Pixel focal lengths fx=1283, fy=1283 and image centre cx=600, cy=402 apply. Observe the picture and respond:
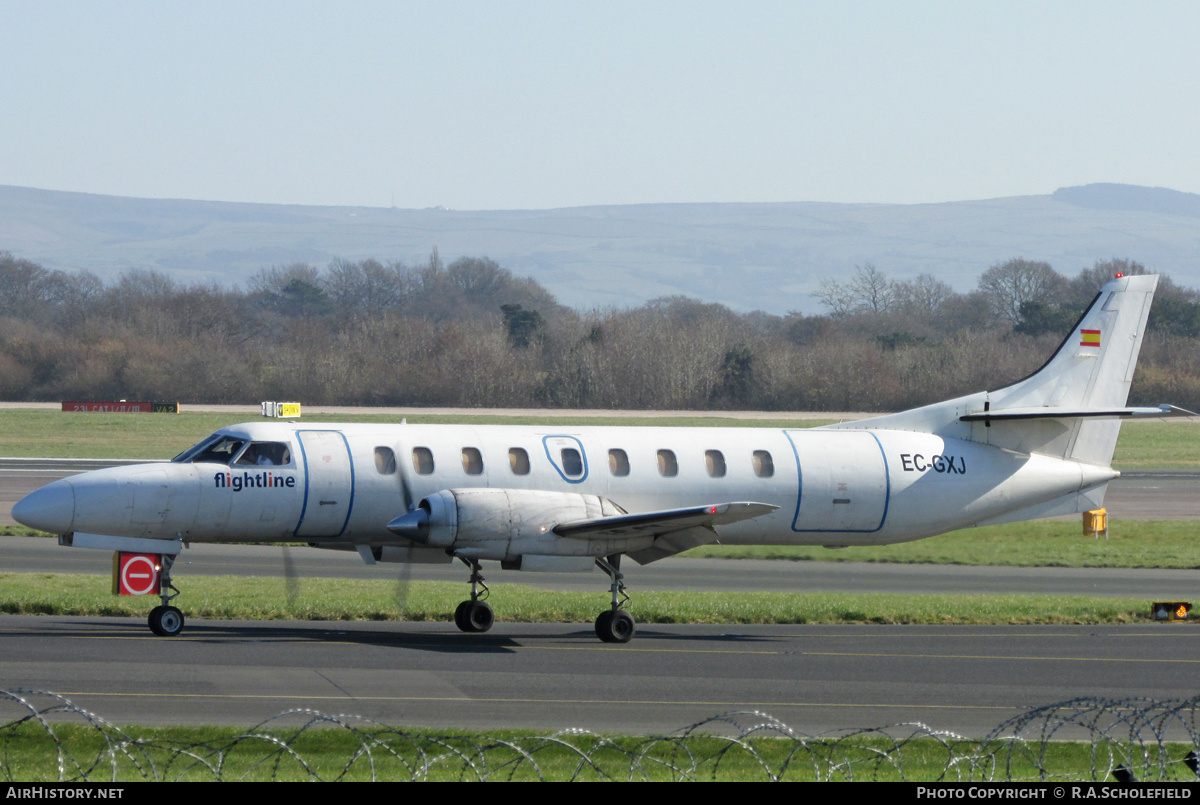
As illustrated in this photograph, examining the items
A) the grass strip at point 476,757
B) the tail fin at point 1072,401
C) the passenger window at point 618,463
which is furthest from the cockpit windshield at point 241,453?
the tail fin at point 1072,401

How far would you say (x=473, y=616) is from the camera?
20.2 meters

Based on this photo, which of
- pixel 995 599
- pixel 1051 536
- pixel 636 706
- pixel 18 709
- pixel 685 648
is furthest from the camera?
pixel 1051 536

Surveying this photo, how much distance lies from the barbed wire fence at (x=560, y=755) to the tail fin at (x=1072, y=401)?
982 cm

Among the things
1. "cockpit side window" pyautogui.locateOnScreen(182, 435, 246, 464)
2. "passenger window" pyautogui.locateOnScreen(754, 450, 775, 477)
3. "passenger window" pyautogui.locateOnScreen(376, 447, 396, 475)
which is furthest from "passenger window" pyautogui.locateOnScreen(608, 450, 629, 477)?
"cockpit side window" pyautogui.locateOnScreen(182, 435, 246, 464)

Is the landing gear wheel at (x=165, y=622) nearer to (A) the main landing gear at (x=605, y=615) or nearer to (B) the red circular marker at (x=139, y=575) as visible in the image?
(B) the red circular marker at (x=139, y=575)

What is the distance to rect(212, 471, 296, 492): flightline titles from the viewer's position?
1919cm

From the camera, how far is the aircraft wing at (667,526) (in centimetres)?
1834

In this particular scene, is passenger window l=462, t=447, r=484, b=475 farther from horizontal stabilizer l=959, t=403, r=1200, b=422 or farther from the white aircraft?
horizontal stabilizer l=959, t=403, r=1200, b=422

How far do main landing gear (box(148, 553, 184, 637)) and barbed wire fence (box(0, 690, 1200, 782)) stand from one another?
4.54 meters
